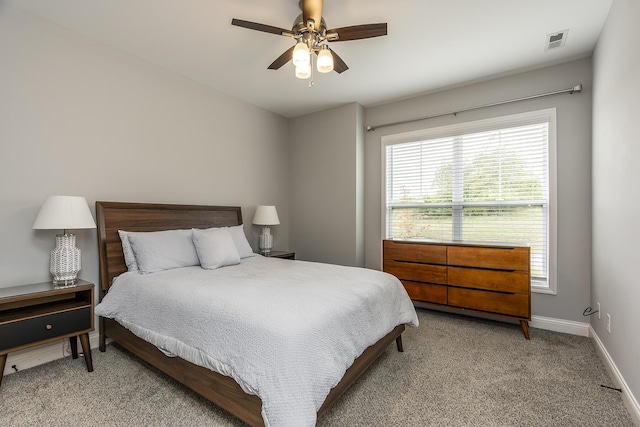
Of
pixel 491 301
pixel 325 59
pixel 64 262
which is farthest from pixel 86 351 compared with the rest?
pixel 491 301

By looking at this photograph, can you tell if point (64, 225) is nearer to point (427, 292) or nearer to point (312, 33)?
point (312, 33)

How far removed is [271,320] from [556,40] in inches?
128

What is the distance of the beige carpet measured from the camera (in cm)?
169

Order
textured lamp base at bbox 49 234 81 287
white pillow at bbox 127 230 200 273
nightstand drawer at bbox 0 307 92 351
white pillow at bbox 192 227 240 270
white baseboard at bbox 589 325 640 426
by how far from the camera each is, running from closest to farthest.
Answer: white baseboard at bbox 589 325 640 426
nightstand drawer at bbox 0 307 92 351
textured lamp base at bbox 49 234 81 287
white pillow at bbox 127 230 200 273
white pillow at bbox 192 227 240 270

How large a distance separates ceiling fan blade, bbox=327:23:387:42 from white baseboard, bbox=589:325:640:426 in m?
2.68

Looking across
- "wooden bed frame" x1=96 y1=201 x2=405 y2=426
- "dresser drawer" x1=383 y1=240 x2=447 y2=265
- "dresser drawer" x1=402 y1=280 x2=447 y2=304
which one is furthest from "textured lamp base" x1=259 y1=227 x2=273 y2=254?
"dresser drawer" x1=402 y1=280 x2=447 y2=304

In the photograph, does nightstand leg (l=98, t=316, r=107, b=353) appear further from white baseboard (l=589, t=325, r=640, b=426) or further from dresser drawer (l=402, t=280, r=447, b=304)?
white baseboard (l=589, t=325, r=640, b=426)

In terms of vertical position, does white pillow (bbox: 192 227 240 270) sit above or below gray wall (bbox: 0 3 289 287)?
below

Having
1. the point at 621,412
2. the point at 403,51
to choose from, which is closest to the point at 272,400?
the point at 621,412

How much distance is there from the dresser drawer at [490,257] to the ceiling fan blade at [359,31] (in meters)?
2.19

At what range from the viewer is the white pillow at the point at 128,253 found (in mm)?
2562

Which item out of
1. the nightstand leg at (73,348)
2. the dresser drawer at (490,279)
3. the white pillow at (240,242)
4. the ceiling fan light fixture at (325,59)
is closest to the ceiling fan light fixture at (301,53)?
the ceiling fan light fixture at (325,59)

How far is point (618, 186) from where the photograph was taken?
202 centimetres

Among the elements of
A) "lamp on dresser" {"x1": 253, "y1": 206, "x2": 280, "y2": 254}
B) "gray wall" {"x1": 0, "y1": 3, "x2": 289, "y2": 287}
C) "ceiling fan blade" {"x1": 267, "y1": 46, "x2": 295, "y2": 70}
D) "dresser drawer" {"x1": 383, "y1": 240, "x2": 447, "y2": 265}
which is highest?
"ceiling fan blade" {"x1": 267, "y1": 46, "x2": 295, "y2": 70}
